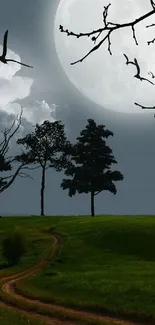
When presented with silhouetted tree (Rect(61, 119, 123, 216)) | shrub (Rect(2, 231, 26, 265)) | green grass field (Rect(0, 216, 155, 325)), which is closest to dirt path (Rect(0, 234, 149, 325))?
green grass field (Rect(0, 216, 155, 325))

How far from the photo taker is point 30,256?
168 feet

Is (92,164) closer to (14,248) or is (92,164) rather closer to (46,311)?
(14,248)

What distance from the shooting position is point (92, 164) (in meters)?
93.7

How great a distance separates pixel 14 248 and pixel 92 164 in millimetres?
46165

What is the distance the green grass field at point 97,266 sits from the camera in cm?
2862

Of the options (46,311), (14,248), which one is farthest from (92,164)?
(46,311)

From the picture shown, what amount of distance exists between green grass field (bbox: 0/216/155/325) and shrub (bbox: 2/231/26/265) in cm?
103

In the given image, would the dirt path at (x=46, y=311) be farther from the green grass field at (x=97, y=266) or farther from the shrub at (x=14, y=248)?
the shrub at (x=14, y=248)

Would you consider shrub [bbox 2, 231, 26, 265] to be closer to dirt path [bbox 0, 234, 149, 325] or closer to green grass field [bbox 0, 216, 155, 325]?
green grass field [bbox 0, 216, 155, 325]

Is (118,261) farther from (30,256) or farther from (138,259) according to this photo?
(30,256)

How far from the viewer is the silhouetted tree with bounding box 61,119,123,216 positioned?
92375mm

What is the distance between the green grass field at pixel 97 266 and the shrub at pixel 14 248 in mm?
1032

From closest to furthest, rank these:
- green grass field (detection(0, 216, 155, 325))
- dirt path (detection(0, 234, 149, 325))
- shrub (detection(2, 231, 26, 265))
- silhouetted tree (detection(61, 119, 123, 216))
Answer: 1. dirt path (detection(0, 234, 149, 325))
2. green grass field (detection(0, 216, 155, 325))
3. shrub (detection(2, 231, 26, 265))
4. silhouetted tree (detection(61, 119, 123, 216))

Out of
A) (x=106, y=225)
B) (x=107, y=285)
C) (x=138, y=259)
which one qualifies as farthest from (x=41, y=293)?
(x=106, y=225)
